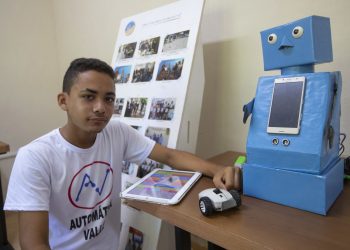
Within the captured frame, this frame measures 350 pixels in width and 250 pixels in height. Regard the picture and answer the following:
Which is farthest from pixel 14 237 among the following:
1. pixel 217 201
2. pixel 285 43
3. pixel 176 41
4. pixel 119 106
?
pixel 285 43

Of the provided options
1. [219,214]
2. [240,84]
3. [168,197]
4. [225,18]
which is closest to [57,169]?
[168,197]

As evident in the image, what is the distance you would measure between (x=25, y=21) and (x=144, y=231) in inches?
89.1

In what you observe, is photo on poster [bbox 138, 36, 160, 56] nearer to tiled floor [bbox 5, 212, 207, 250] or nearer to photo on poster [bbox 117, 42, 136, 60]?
photo on poster [bbox 117, 42, 136, 60]

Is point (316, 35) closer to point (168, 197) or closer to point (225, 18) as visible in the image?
point (168, 197)

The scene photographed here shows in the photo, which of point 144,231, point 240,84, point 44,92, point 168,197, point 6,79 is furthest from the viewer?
point 44,92

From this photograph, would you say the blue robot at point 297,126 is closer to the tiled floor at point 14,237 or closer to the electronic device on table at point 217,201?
the electronic device on table at point 217,201

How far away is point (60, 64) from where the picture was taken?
8.91ft

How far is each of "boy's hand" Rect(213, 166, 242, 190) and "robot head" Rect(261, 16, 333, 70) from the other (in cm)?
32

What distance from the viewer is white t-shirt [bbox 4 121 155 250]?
76 centimetres

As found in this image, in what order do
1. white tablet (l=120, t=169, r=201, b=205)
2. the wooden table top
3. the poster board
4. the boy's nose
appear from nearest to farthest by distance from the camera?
the wooden table top, white tablet (l=120, t=169, r=201, b=205), the boy's nose, the poster board

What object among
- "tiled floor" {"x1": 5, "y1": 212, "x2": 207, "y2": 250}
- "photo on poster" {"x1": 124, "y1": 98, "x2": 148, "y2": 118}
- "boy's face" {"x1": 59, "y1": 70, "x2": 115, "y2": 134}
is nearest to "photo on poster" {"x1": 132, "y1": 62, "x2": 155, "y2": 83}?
"photo on poster" {"x1": 124, "y1": 98, "x2": 148, "y2": 118}

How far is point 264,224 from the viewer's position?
0.58 m

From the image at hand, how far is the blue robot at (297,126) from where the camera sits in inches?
24.5

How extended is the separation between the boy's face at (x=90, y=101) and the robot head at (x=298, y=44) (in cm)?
51
